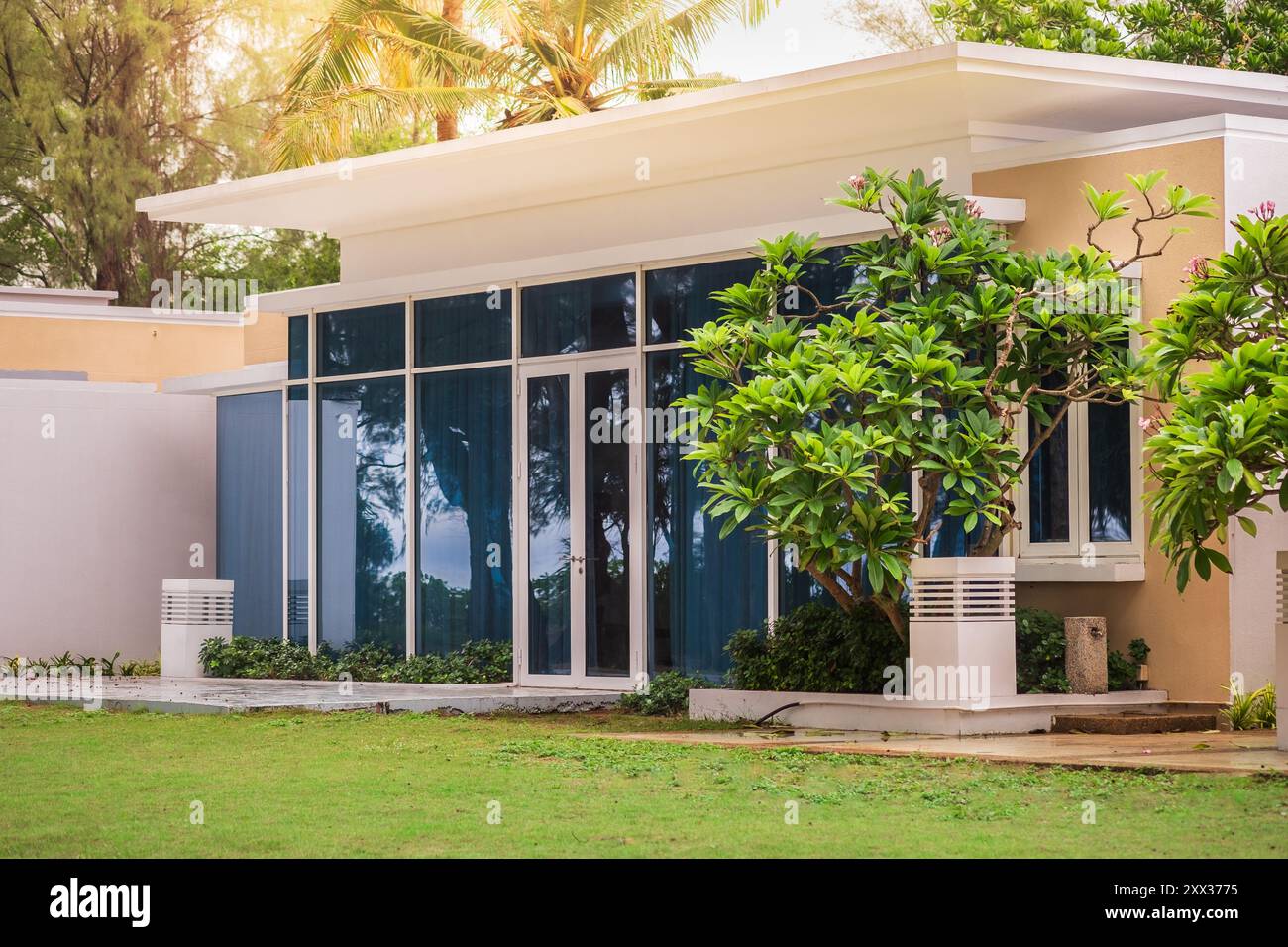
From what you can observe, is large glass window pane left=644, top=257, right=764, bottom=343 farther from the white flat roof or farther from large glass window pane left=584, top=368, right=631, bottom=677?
the white flat roof

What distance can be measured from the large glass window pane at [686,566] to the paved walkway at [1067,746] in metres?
1.93

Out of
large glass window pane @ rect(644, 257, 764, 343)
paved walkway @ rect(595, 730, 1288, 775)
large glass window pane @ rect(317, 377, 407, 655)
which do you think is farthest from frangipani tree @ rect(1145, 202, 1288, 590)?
large glass window pane @ rect(317, 377, 407, 655)

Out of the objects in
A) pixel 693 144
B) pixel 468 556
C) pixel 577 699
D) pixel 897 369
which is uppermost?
pixel 693 144

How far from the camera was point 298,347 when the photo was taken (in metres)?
16.7

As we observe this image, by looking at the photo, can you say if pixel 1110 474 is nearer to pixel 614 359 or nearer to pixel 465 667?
pixel 614 359

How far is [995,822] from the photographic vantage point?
730 centimetres

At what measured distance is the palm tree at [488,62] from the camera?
2489 cm

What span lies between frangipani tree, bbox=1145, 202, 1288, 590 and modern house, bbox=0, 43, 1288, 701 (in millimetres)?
1388

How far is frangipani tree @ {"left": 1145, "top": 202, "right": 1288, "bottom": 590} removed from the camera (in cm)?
918

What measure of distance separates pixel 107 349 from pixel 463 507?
40.1ft
